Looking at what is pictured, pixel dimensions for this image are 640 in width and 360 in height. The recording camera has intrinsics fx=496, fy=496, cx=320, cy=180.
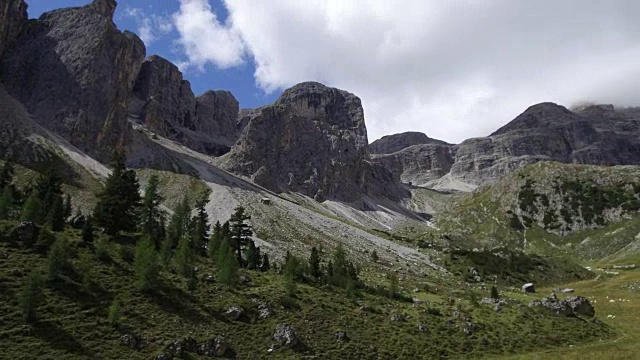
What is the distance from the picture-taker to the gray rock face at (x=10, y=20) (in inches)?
6465

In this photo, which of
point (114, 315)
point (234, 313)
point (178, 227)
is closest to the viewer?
point (114, 315)

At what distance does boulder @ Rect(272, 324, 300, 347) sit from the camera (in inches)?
1715

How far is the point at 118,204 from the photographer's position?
65875mm

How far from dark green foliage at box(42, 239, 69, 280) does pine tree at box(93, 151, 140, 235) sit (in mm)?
16344

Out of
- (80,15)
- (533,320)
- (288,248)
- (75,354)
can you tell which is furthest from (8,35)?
(533,320)

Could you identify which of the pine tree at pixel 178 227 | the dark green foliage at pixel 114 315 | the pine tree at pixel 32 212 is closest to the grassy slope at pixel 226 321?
the dark green foliage at pixel 114 315

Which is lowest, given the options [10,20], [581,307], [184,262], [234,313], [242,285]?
[581,307]

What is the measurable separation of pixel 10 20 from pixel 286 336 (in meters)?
177

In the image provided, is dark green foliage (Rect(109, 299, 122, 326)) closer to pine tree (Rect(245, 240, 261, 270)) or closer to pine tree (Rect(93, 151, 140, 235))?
pine tree (Rect(93, 151, 140, 235))

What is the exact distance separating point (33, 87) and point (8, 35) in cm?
2559

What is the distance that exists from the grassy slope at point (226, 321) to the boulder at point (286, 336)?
784 millimetres

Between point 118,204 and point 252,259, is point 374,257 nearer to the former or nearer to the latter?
point 252,259

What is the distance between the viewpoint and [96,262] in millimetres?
49438

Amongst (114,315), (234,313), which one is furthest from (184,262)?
(114,315)
